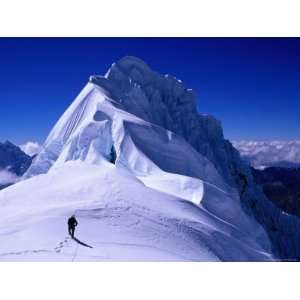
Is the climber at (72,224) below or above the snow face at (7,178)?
below

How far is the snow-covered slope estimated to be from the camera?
13.4 m

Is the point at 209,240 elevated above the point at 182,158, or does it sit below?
below

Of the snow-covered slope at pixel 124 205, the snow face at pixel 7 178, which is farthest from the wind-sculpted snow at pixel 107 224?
the snow face at pixel 7 178

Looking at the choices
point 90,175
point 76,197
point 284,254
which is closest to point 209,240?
point 76,197

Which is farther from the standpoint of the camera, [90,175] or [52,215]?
[90,175]

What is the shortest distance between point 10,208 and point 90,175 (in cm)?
420

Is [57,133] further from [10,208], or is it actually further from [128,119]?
[10,208]

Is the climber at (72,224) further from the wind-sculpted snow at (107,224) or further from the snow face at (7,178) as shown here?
the snow face at (7,178)

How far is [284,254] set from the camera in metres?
61.5

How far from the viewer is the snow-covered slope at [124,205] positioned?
1341 cm

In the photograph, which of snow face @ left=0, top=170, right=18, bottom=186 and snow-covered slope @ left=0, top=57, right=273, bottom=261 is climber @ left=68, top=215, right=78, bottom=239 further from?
snow face @ left=0, top=170, right=18, bottom=186

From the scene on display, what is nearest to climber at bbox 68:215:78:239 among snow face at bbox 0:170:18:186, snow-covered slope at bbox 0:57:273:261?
snow-covered slope at bbox 0:57:273:261
